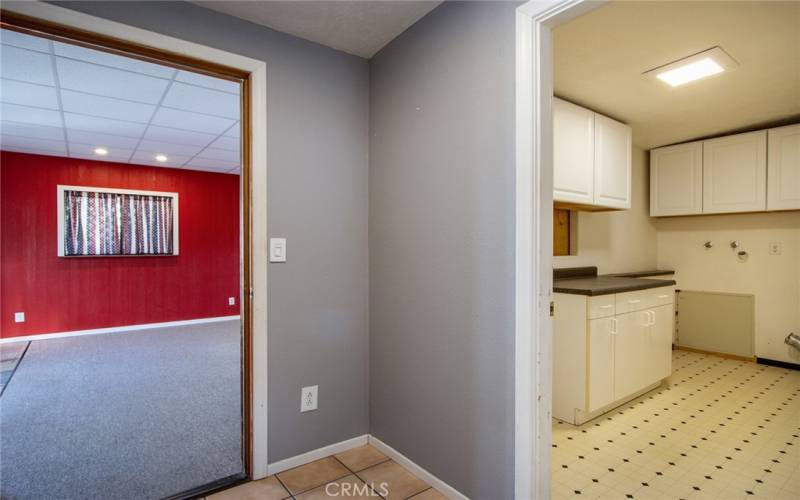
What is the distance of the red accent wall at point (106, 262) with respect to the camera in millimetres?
4855

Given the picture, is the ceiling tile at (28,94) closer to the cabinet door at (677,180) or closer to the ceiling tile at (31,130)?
the ceiling tile at (31,130)

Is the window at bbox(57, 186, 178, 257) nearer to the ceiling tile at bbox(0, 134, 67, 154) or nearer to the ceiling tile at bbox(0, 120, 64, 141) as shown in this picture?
the ceiling tile at bbox(0, 134, 67, 154)

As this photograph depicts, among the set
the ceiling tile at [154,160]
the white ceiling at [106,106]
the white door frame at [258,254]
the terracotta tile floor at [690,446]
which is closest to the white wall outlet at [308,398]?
the white door frame at [258,254]

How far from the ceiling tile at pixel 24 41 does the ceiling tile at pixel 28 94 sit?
2.27 ft

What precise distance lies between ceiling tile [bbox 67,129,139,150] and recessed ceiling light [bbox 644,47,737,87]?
4.76 metres

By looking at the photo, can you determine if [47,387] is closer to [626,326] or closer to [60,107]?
[60,107]

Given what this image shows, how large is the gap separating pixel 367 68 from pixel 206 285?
16.3 feet

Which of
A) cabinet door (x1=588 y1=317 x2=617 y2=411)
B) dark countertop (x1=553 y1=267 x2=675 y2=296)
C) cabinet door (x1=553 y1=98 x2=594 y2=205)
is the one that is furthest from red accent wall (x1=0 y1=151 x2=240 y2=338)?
cabinet door (x1=588 y1=317 x2=617 y2=411)

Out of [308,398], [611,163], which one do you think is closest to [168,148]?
[308,398]

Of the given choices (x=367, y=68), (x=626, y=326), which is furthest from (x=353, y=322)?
(x=626, y=326)

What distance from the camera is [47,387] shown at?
10.9ft

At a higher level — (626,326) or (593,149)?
(593,149)

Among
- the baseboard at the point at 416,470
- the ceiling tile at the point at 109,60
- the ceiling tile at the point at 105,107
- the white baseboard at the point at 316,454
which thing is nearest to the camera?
the baseboard at the point at 416,470

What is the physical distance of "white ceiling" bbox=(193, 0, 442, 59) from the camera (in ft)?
6.05
